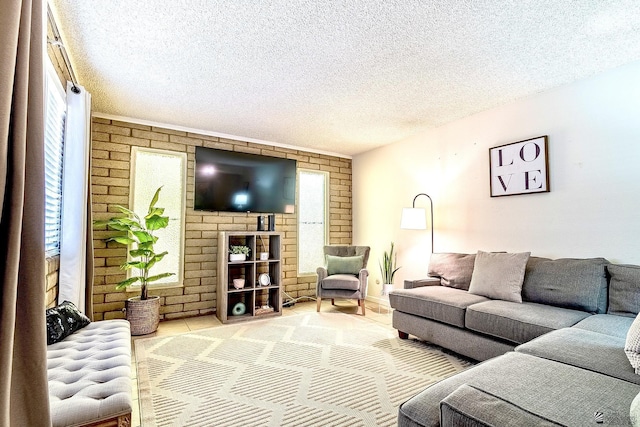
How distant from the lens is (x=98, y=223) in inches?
Answer: 132

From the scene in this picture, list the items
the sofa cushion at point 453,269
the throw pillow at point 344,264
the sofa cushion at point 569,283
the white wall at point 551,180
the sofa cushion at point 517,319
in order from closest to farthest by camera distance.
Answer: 1. the sofa cushion at point 517,319
2. the sofa cushion at point 569,283
3. the white wall at point 551,180
4. the sofa cushion at point 453,269
5. the throw pillow at point 344,264

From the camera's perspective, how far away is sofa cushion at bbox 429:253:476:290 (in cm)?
319

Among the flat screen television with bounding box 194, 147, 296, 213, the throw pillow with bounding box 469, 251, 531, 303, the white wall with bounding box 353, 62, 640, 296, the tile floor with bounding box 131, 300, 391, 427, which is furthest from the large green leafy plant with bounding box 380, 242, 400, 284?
the flat screen television with bounding box 194, 147, 296, 213

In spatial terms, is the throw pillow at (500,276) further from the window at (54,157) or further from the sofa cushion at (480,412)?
the window at (54,157)

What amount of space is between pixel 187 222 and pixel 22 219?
123 inches

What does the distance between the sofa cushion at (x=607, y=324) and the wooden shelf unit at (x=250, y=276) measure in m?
3.08

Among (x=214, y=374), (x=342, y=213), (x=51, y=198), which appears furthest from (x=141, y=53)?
(x=342, y=213)

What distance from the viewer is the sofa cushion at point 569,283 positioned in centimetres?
235

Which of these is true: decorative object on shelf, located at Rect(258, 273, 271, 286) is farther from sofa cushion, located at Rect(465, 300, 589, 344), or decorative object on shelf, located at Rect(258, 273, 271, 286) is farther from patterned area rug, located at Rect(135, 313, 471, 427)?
sofa cushion, located at Rect(465, 300, 589, 344)

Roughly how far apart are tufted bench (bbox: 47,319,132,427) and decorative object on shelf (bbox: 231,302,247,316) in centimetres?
197

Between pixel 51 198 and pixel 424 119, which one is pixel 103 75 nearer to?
pixel 51 198

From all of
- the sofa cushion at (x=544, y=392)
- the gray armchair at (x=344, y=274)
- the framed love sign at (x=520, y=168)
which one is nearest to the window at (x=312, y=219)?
the gray armchair at (x=344, y=274)

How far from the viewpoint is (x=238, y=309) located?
12.9 ft

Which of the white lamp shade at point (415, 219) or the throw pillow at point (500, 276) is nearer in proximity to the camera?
the throw pillow at point (500, 276)
